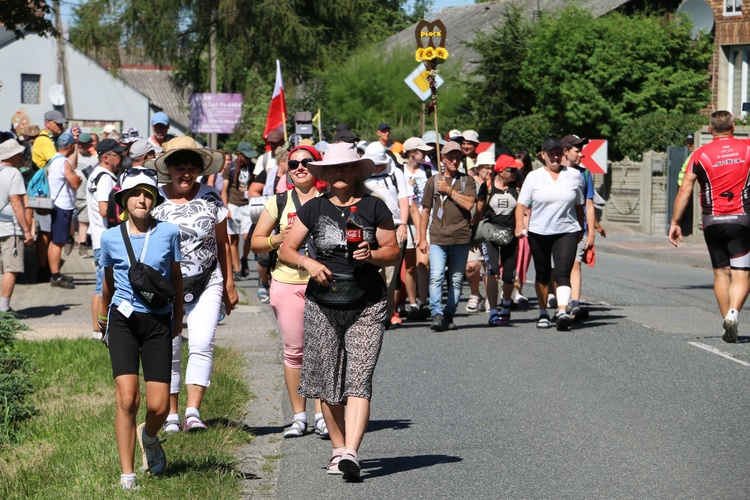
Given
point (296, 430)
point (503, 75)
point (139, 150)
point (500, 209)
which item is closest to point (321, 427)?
point (296, 430)

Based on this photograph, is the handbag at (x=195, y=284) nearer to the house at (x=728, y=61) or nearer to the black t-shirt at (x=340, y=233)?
the black t-shirt at (x=340, y=233)

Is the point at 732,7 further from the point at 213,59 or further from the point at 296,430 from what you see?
the point at 296,430

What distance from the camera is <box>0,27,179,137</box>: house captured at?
6216cm

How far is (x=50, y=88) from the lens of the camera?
192 ft

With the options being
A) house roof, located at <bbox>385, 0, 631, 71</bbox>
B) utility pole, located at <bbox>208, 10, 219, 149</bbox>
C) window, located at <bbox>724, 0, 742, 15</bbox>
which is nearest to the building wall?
house roof, located at <bbox>385, 0, 631, 71</bbox>

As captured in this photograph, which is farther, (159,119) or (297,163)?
(159,119)

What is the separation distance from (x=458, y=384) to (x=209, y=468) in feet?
10.7

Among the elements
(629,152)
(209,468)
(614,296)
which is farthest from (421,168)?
(629,152)

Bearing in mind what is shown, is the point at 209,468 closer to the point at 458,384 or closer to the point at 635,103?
the point at 458,384

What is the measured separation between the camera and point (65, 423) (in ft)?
26.2

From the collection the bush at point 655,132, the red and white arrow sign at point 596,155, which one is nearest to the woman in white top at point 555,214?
the red and white arrow sign at point 596,155

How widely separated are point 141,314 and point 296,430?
5.91ft

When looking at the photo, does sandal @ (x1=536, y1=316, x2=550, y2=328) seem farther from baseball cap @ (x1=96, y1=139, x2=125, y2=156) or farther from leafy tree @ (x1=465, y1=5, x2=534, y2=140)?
leafy tree @ (x1=465, y1=5, x2=534, y2=140)

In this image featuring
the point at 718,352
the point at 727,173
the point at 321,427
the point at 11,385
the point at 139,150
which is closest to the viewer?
the point at 321,427
